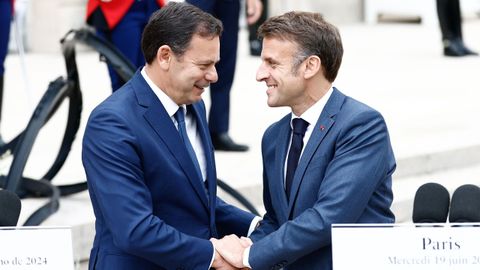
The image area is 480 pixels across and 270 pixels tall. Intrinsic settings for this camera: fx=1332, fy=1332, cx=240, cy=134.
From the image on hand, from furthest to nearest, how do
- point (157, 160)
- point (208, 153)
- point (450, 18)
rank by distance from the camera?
point (450, 18) < point (208, 153) < point (157, 160)

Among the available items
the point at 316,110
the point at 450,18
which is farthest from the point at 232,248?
the point at 450,18

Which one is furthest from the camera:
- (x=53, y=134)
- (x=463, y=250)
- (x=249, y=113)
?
(x=249, y=113)

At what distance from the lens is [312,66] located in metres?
4.22

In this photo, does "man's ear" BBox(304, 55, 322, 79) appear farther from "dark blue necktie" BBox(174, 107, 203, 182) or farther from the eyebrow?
"dark blue necktie" BBox(174, 107, 203, 182)

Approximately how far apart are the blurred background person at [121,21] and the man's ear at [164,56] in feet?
7.93

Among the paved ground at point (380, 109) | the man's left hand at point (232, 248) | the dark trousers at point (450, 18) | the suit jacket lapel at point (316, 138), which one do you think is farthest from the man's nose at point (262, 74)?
the dark trousers at point (450, 18)

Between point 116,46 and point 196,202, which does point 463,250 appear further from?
point 116,46

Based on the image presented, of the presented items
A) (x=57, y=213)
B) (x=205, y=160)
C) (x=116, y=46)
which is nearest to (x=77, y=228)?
(x=57, y=213)

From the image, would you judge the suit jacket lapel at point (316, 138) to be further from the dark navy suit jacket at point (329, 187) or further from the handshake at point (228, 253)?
the handshake at point (228, 253)

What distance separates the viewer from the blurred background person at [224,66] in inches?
284

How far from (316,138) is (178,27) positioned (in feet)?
1.85

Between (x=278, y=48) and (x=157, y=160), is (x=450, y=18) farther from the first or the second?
(x=157, y=160)

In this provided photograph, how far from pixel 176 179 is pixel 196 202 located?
137 mm

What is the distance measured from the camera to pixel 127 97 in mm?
4277
